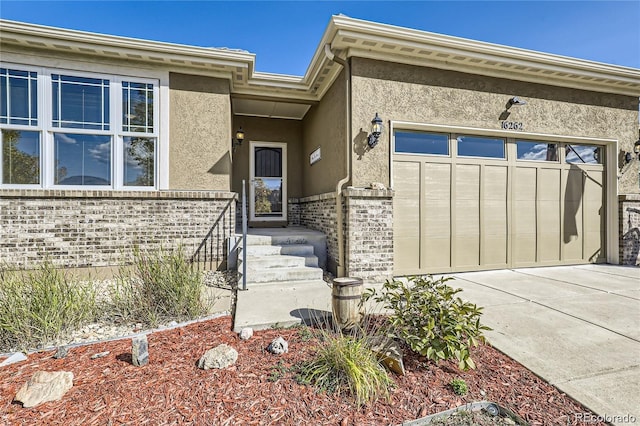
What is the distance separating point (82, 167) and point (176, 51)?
9.25ft

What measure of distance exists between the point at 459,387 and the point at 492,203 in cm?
487

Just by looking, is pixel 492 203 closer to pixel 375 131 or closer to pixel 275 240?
pixel 375 131

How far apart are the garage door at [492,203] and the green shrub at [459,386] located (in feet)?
10.8

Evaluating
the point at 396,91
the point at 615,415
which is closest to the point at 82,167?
the point at 396,91

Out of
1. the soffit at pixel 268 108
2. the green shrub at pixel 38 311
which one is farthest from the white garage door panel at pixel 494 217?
the green shrub at pixel 38 311

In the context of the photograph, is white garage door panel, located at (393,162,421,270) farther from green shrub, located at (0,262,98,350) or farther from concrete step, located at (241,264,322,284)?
green shrub, located at (0,262,98,350)

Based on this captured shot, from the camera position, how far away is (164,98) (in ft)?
18.7

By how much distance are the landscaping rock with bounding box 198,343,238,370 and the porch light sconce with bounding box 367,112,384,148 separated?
3.93m

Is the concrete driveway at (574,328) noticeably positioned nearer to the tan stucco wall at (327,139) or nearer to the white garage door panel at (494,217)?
the white garage door panel at (494,217)

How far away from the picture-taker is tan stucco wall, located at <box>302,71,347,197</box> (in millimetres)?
5449

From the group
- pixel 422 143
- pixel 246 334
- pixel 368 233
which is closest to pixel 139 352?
pixel 246 334

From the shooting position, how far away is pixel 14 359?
8.34 ft

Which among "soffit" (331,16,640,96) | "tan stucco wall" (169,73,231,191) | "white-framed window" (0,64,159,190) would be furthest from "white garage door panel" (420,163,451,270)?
"white-framed window" (0,64,159,190)

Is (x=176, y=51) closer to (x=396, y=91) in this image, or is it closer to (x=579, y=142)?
(x=396, y=91)
